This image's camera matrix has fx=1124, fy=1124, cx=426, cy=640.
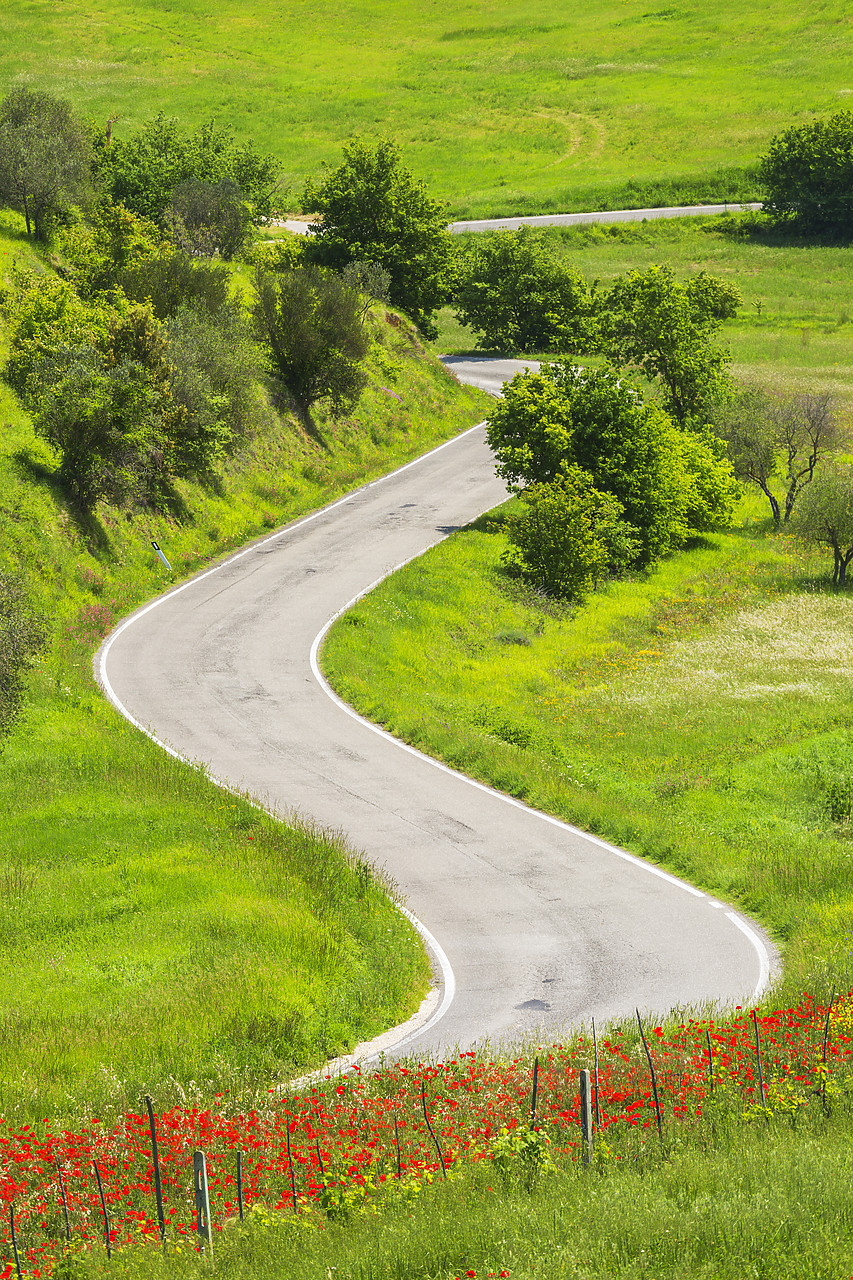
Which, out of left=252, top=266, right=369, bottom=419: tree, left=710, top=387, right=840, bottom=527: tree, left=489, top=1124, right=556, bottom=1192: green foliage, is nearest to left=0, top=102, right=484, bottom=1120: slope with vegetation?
left=252, top=266, right=369, bottom=419: tree

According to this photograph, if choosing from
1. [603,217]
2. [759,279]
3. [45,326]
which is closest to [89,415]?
[45,326]

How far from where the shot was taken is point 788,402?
55562mm

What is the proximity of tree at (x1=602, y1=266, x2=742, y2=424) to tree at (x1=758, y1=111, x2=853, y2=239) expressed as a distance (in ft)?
191

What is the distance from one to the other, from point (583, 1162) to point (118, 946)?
7.50 m

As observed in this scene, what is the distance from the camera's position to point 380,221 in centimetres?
6056

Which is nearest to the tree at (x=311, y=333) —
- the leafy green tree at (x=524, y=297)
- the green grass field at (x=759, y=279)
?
the leafy green tree at (x=524, y=297)

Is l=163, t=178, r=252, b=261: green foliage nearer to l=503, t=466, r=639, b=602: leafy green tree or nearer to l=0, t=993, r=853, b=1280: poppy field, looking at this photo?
l=503, t=466, r=639, b=602: leafy green tree

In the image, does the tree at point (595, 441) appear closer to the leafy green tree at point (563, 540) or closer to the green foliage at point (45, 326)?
the leafy green tree at point (563, 540)

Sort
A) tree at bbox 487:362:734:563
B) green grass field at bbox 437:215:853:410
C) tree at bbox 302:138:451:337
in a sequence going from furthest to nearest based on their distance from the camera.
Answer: green grass field at bbox 437:215:853:410 → tree at bbox 302:138:451:337 → tree at bbox 487:362:734:563

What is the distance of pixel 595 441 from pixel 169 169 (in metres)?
28.6

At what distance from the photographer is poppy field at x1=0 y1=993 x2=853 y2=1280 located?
372 inches

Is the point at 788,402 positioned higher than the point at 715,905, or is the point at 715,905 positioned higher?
the point at 788,402

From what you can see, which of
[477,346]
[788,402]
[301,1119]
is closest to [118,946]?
[301,1119]

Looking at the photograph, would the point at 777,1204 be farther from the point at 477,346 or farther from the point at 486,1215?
the point at 477,346
